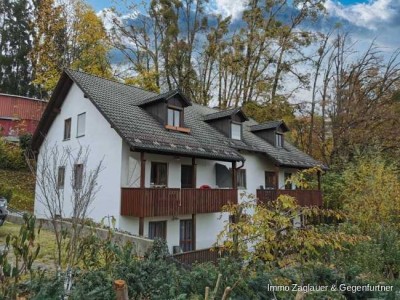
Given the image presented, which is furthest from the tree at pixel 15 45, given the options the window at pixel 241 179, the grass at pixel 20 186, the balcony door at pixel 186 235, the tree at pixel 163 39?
the balcony door at pixel 186 235

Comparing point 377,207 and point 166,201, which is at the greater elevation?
point 166,201

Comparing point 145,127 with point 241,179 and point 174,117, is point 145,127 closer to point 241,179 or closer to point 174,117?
point 174,117

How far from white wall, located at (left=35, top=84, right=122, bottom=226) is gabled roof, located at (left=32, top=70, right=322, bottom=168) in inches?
25.4

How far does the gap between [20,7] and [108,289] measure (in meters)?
41.3

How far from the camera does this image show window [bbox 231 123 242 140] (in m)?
20.8

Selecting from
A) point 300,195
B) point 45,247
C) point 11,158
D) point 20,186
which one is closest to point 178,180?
point 45,247

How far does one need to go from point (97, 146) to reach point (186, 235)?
232 inches

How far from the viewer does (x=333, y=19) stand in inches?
1205

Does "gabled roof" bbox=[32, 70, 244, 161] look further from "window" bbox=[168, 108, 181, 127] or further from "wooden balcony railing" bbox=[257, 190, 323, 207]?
"wooden balcony railing" bbox=[257, 190, 323, 207]

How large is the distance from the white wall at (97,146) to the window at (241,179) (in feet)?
26.8

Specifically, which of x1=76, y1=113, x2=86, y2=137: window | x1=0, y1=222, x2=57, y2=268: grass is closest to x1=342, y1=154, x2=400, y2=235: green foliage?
x1=0, y1=222, x2=57, y2=268: grass

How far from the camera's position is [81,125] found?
1686cm

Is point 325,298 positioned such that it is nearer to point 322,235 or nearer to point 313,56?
point 322,235

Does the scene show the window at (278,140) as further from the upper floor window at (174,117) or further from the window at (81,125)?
the window at (81,125)
